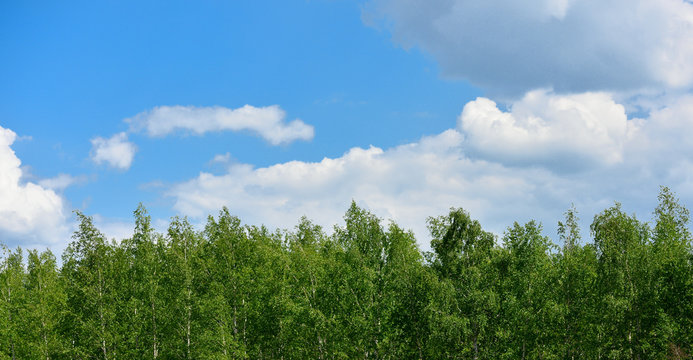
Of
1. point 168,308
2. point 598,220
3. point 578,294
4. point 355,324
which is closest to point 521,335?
point 578,294

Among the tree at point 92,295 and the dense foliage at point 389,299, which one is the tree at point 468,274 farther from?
the tree at point 92,295

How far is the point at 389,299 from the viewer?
129 feet

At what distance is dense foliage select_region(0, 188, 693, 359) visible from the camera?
128ft

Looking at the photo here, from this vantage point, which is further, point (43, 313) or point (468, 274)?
point (43, 313)

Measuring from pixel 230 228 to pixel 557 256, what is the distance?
86.9 feet

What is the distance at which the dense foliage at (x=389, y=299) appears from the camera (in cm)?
3912

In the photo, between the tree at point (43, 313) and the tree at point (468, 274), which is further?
the tree at point (43, 313)

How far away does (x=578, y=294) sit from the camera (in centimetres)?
4059

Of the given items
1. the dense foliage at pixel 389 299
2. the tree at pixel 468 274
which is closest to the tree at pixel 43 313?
the dense foliage at pixel 389 299

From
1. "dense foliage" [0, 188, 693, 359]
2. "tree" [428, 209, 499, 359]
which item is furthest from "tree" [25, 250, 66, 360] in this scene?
"tree" [428, 209, 499, 359]

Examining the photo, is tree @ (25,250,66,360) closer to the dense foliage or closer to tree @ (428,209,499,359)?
the dense foliage

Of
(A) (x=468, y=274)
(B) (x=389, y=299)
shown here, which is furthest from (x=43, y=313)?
(A) (x=468, y=274)

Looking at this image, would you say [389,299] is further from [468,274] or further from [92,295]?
[92,295]

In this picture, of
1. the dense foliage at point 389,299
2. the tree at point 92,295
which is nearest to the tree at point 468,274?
the dense foliage at point 389,299
